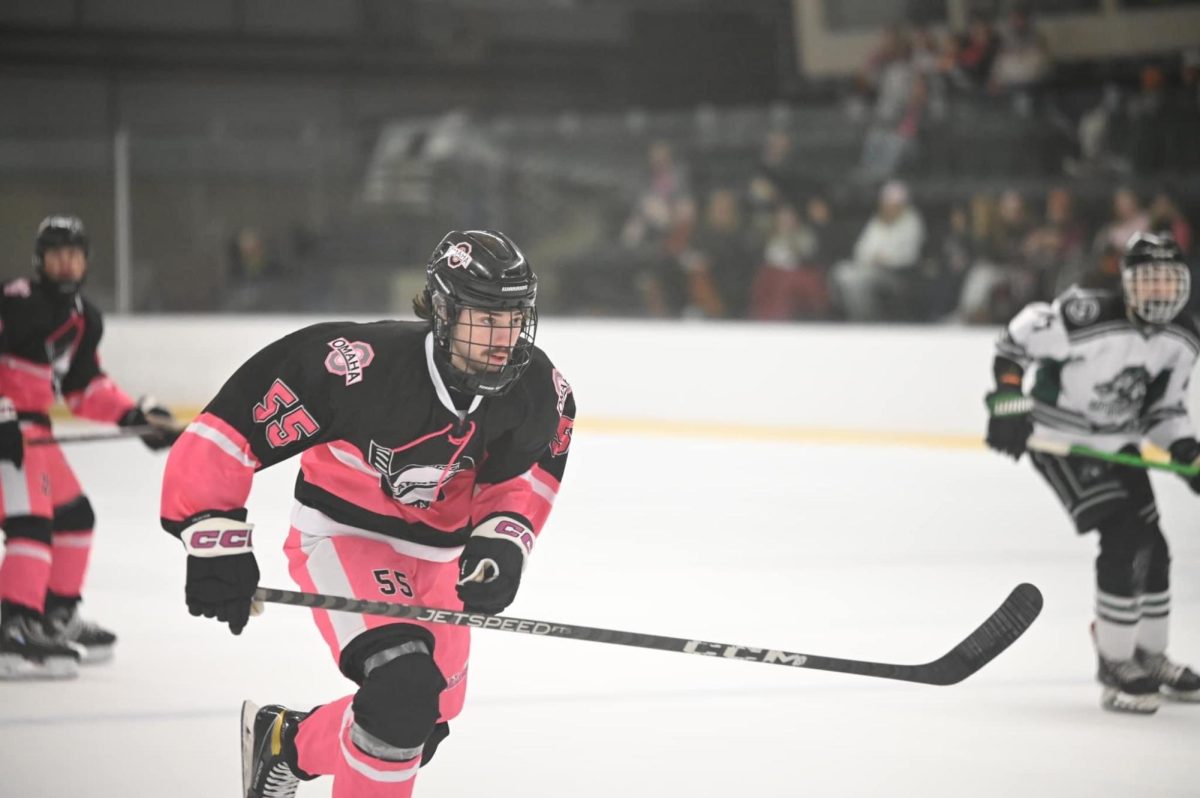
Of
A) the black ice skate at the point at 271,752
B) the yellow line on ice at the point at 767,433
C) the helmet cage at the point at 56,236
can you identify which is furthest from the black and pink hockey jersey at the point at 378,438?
the yellow line on ice at the point at 767,433

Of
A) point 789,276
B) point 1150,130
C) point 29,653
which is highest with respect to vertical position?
point 1150,130

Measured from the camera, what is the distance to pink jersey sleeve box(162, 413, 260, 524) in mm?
2418

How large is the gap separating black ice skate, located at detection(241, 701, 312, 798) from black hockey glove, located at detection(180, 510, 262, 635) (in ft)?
1.02

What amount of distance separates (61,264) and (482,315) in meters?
1.91

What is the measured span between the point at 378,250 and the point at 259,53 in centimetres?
481

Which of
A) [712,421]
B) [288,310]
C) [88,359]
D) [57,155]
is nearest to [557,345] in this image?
[712,421]

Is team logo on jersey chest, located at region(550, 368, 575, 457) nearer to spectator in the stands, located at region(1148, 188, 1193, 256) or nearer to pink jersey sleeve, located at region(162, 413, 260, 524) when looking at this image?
pink jersey sleeve, located at region(162, 413, 260, 524)

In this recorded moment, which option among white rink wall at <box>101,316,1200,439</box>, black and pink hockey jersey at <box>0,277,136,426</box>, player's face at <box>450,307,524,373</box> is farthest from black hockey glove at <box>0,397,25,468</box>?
white rink wall at <box>101,316,1200,439</box>

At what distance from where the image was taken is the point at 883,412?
7.83 m

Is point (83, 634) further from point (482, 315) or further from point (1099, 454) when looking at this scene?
point (1099, 454)

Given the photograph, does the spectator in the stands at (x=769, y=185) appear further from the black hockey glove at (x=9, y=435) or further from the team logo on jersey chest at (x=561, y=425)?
the team logo on jersey chest at (x=561, y=425)

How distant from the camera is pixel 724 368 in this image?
8.13 meters

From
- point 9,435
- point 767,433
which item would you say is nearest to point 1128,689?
point 9,435

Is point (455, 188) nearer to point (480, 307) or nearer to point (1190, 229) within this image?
point (1190, 229)
